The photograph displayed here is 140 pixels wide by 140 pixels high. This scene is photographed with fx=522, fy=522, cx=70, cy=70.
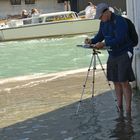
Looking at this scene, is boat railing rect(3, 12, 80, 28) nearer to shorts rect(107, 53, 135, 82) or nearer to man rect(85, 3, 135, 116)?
man rect(85, 3, 135, 116)

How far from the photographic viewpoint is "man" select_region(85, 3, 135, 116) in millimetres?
7504

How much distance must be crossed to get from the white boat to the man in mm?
26819

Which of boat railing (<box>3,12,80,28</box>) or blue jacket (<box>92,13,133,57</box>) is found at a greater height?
blue jacket (<box>92,13,133,57</box>)

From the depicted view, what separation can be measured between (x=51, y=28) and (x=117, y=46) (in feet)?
90.2

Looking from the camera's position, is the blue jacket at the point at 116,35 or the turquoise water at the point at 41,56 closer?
the blue jacket at the point at 116,35

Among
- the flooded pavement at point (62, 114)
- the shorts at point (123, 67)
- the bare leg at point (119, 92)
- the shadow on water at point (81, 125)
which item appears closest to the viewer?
the shadow on water at point (81, 125)

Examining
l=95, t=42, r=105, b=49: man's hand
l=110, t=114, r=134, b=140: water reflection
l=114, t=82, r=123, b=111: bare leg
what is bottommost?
l=110, t=114, r=134, b=140: water reflection

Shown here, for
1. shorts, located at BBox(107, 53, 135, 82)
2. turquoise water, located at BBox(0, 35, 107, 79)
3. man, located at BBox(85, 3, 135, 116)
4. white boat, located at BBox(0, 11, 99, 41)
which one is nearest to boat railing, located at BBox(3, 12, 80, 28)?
white boat, located at BBox(0, 11, 99, 41)

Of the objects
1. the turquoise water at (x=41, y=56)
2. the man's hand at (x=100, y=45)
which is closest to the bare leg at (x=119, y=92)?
the man's hand at (x=100, y=45)

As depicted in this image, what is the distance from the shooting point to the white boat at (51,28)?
3469cm

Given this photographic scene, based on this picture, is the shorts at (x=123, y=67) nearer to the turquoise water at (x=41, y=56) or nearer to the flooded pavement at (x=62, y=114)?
the flooded pavement at (x=62, y=114)

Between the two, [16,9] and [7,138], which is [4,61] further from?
[16,9]

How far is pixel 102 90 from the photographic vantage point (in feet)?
34.5

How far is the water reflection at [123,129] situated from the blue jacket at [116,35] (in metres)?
0.97
